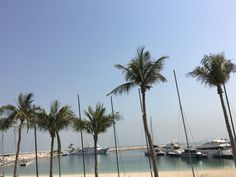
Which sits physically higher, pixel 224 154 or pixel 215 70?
pixel 215 70

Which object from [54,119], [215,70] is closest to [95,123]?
[54,119]

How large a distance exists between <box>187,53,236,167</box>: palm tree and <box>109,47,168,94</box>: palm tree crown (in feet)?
9.87

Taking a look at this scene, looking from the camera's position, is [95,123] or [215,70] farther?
[95,123]

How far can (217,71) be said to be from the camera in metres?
20.7

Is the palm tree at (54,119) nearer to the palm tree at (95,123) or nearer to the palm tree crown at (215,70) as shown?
the palm tree at (95,123)

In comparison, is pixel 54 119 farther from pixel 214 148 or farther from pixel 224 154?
pixel 214 148

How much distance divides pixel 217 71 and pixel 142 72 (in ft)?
17.7

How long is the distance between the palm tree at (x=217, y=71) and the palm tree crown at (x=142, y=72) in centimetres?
301

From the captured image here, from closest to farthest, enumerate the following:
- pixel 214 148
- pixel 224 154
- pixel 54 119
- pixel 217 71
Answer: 1. pixel 217 71
2. pixel 54 119
3. pixel 224 154
4. pixel 214 148

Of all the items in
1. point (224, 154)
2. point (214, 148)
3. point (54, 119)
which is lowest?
point (224, 154)

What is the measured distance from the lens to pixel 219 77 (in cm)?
2059

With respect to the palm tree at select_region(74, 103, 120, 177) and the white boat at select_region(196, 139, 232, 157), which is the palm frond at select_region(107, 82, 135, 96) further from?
the white boat at select_region(196, 139, 232, 157)

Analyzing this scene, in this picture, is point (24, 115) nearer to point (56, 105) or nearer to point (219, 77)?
point (56, 105)

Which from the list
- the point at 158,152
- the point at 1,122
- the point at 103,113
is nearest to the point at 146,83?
the point at 103,113
